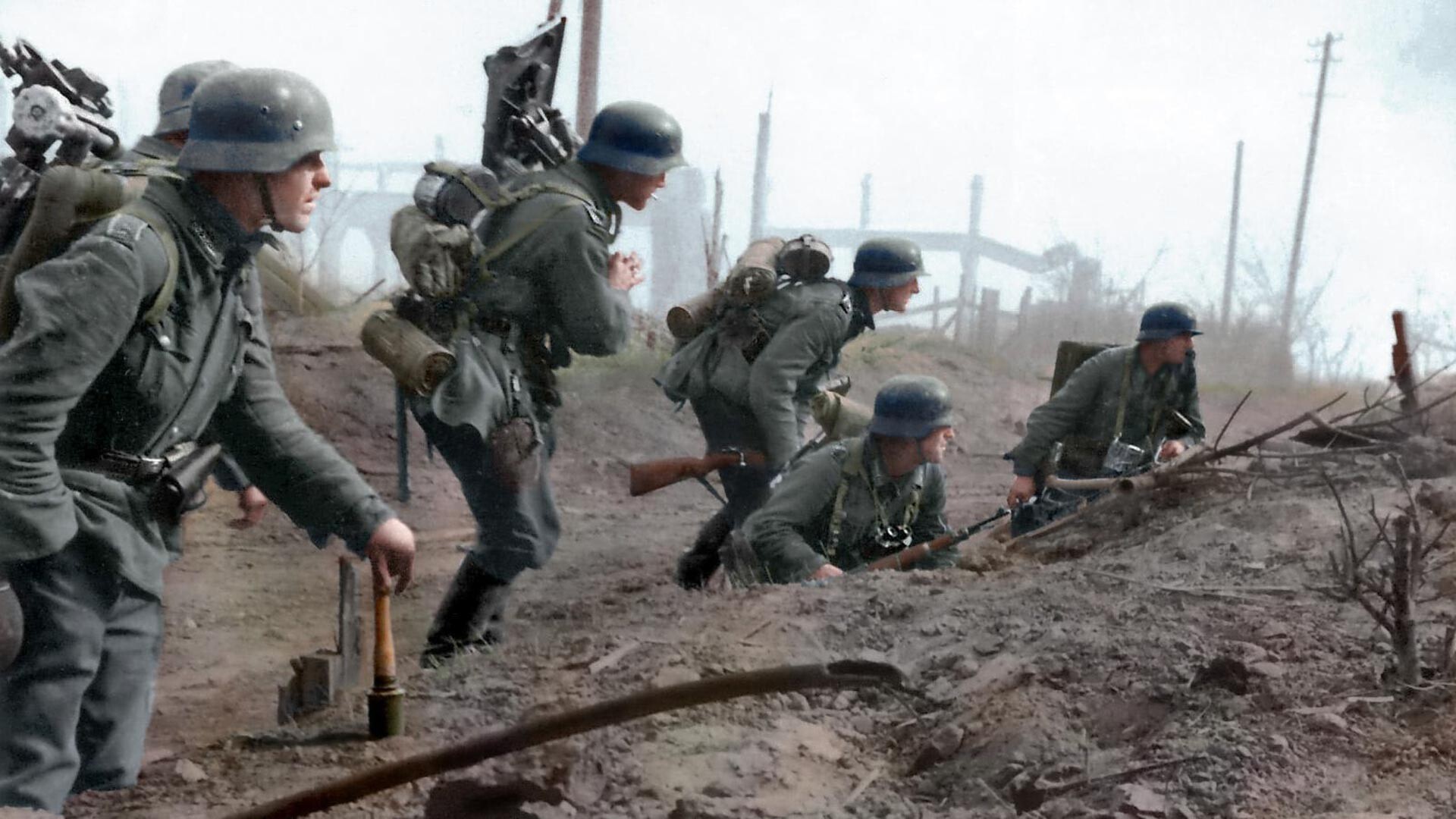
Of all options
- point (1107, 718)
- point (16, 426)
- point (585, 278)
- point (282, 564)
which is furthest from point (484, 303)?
point (282, 564)

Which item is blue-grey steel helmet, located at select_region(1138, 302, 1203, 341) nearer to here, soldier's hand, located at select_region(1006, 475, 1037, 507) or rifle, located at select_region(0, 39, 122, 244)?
soldier's hand, located at select_region(1006, 475, 1037, 507)

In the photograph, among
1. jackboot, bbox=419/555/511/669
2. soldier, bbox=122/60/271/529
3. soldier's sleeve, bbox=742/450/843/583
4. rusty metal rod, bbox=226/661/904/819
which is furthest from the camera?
soldier's sleeve, bbox=742/450/843/583

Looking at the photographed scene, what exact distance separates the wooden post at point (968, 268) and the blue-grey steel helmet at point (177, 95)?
4.27 metres

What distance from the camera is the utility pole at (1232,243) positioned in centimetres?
1455

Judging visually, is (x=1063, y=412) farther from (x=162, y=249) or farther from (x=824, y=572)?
(x=162, y=249)

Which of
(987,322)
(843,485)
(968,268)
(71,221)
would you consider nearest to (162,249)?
(71,221)

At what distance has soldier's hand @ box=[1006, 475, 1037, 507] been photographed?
533 cm

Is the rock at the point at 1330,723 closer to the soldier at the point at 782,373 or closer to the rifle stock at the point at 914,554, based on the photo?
the rifle stock at the point at 914,554

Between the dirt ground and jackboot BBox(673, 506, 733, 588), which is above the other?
the dirt ground

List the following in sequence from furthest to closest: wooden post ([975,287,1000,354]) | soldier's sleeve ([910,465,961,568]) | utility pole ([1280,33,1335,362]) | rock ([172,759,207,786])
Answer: wooden post ([975,287,1000,354]), utility pole ([1280,33,1335,362]), soldier's sleeve ([910,465,961,568]), rock ([172,759,207,786])

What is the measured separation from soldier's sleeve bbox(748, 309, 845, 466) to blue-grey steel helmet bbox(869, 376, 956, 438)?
27.7 inches

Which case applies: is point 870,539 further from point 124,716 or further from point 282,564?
point 282,564

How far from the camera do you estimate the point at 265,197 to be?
2400mm

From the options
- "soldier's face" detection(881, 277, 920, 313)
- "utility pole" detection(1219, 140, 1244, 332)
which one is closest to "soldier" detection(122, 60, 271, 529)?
"soldier's face" detection(881, 277, 920, 313)
